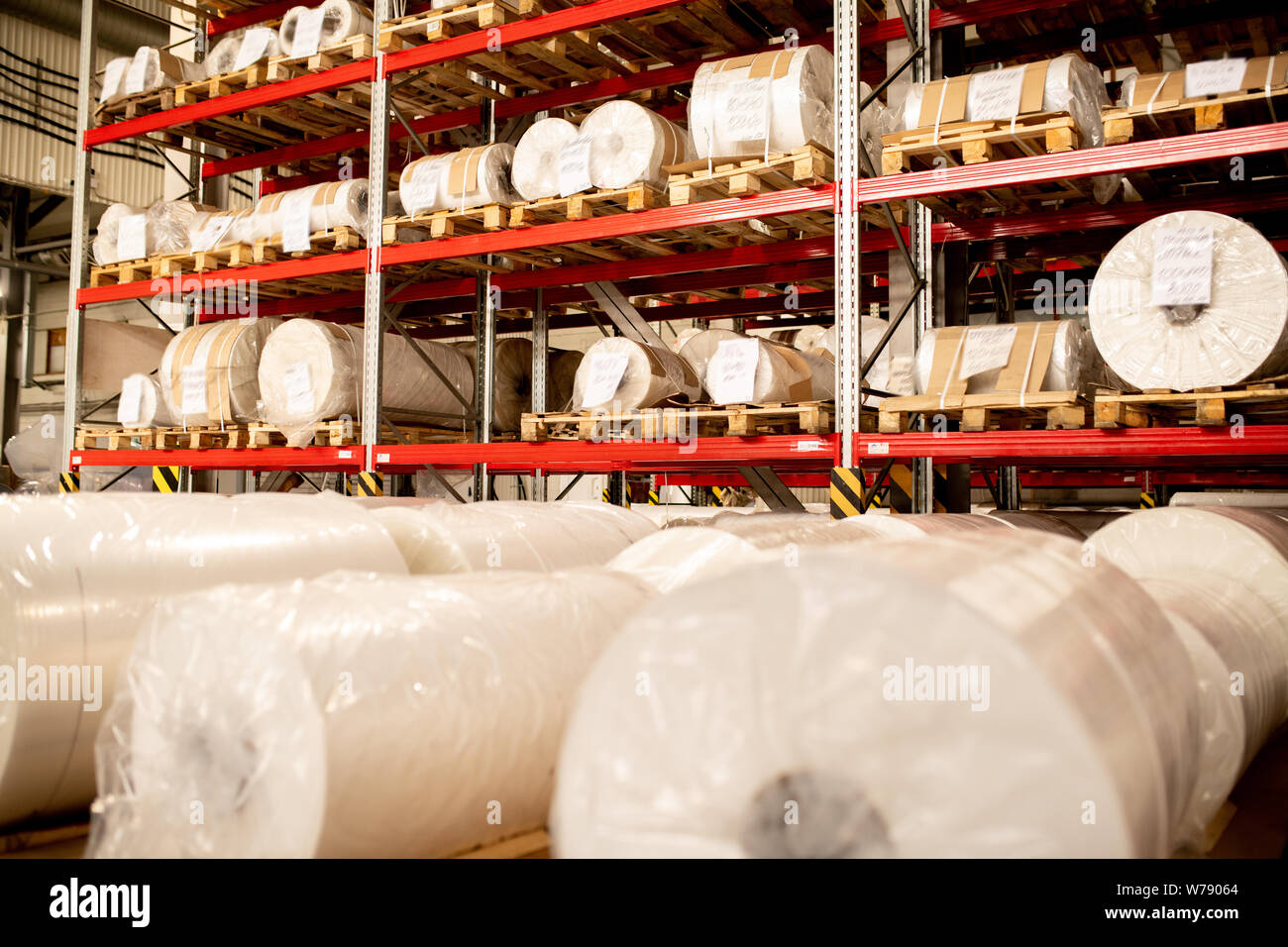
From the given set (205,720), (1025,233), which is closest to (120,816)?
(205,720)

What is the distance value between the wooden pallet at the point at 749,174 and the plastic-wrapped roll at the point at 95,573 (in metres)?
3.82

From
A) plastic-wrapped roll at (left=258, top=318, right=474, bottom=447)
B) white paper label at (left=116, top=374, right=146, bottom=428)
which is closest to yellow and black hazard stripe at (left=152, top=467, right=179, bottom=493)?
white paper label at (left=116, top=374, right=146, bottom=428)

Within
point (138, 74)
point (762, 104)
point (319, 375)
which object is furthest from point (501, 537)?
point (138, 74)

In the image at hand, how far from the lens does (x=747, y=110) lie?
5.89 metres

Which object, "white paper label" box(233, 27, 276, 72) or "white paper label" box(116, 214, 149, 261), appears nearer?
"white paper label" box(233, 27, 276, 72)

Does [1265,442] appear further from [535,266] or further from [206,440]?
[206,440]

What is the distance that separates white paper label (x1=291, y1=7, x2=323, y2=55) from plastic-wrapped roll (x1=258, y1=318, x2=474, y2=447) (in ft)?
7.46

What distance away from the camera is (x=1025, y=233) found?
6.25m

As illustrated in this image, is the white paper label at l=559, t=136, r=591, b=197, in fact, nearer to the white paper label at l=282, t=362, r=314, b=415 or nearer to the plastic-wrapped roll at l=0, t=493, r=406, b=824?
the white paper label at l=282, t=362, r=314, b=415

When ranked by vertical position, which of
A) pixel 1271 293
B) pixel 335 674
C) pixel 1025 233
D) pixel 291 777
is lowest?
pixel 291 777

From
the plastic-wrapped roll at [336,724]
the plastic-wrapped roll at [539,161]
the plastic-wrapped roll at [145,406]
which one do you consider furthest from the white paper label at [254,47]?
the plastic-wrapped roll at [336,724]

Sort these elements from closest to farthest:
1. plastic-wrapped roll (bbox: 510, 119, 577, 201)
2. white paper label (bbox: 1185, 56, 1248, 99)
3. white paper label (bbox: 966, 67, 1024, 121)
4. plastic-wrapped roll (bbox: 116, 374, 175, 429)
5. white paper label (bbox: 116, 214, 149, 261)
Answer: white paper label (bbox: 1185, 56, 1248, 99), white paper label (bbox: 966, 67, 1024, 121), plastic-wrapped roll (bbox: 510, 119, 577, 201), plastic-wrapped roll (bbox: 116, 374, 175, 429), white paper label (bbox: 116, 214, 149, 261)

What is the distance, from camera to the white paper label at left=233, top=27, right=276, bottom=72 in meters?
8.52

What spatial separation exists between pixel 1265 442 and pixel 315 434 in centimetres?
629
